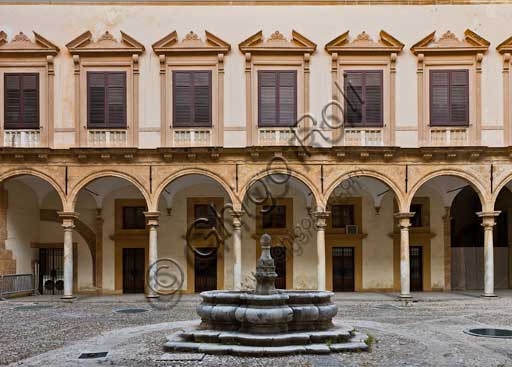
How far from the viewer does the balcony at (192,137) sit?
66.2ft

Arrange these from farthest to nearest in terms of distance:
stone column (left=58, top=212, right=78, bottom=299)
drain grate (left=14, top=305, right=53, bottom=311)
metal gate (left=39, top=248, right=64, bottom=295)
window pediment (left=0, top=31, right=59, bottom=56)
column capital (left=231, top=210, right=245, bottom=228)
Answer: metal gate (left=39, top=248, right=64, bottom=295), window pediment (left=0, top=31, right=59, bottom=56), column capital (left=231, top=210, right=245, bottom=228), stone column (left=58, top=212, right=78, bottom=299), drain grate (left=14, top=305, right=53, bottom=311)

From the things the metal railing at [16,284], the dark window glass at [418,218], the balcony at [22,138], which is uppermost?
the balcony at [22,138]

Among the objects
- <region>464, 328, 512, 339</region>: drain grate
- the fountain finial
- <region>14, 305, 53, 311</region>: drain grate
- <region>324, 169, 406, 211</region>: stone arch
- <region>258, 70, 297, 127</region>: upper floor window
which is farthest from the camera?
<region>258, 70, 297, 127</region>: upper floor window

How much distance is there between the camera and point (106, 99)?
20.3m

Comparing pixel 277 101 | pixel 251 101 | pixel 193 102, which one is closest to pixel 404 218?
pixel 277 101

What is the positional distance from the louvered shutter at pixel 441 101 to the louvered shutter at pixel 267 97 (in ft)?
16.8

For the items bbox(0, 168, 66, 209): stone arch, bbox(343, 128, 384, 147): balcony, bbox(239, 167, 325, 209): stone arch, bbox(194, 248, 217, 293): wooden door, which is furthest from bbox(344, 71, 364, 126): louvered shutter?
bbox(0, 168, 66, 209): stone arch

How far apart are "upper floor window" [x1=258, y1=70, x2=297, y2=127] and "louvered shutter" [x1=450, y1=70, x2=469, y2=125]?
5121mm

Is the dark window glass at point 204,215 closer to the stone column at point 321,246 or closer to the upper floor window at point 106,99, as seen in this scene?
the upper floor window at point 106,99

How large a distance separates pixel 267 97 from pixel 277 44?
1.77 metres

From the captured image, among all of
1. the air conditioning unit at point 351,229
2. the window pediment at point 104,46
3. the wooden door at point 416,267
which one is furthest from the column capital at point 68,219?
the wooden door at point 416,267

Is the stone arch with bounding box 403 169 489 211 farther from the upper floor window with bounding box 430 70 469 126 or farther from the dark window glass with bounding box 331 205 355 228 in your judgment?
the dark window glass with bounding box 331 205 355 228

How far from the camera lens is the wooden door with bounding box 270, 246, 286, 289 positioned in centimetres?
2278

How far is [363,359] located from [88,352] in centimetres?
441
